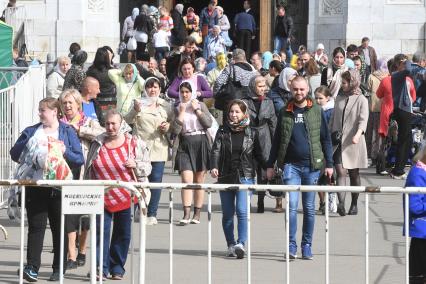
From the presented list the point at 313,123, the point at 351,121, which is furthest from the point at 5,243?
the point at 351,121

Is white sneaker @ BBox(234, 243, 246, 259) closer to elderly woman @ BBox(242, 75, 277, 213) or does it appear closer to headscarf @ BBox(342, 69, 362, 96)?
elderly woman @ BBox(242, 75, 277, 213)

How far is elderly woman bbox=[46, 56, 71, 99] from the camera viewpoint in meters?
18.4

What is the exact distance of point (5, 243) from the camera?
540 inches

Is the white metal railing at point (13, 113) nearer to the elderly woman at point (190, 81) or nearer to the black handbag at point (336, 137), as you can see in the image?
the elderly woman at point (190, 81)

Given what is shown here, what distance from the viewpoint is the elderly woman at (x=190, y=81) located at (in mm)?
16553

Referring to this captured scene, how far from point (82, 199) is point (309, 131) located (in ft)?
12.8

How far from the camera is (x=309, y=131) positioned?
13062 mm

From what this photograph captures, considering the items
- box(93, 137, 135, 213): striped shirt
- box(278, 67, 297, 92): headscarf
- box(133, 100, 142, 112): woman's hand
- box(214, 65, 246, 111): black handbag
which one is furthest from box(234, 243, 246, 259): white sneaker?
box(214, 65, 246, 111): black handbag

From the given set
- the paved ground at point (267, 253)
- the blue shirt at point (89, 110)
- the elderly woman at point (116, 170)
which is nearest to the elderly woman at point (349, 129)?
the paved ground at point (267, 253)

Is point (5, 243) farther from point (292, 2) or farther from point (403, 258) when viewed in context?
point (292, 2)

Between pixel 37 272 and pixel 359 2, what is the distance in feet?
67.4

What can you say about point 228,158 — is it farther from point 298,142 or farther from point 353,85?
point 353,85

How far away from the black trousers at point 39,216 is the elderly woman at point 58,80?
6.78 m

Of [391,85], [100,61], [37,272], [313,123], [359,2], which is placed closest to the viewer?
[37,272]
